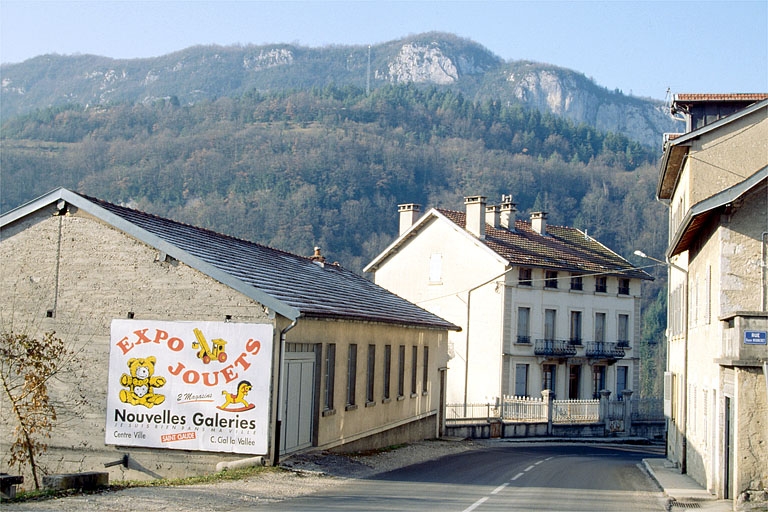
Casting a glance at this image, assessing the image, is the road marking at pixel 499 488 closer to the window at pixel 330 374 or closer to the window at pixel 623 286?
the window at pixel 330 374

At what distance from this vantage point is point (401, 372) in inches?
1156

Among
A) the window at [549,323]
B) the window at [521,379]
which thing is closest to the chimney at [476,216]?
the window at [549,323]

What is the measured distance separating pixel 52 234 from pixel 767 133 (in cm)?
1676

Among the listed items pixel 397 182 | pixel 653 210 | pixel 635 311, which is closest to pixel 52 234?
pixel 635 311

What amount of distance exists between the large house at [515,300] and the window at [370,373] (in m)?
21.5

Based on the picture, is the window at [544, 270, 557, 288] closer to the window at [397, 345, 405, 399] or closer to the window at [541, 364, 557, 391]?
the window at [541, 364, 557, 391]

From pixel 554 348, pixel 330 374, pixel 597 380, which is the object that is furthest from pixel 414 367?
pixel 597 380

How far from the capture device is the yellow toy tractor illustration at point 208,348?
19.4 meters

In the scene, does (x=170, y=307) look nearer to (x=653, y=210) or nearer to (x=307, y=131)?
(x=653, y=210)

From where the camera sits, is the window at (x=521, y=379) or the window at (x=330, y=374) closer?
the window at (x=330, y=374)

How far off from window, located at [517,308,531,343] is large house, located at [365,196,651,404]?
0.06 meters

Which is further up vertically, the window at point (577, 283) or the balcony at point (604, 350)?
the window at point (577, 283)

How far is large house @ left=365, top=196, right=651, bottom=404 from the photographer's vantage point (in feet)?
163

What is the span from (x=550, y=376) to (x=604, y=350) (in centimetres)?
442
